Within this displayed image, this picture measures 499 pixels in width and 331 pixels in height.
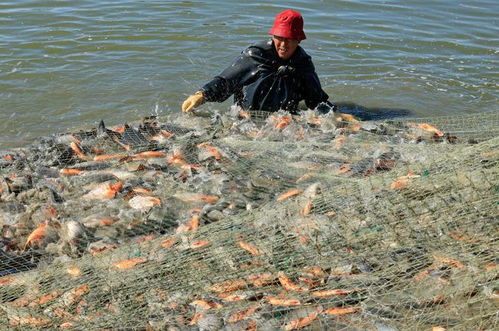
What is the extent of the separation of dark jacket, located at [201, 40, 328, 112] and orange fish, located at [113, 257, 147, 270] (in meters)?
3.41

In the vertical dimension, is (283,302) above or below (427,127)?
below

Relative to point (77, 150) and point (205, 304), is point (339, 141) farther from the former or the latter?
point (205, 304)

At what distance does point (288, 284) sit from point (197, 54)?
7719mm

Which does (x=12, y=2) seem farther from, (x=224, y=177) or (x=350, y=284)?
(x=350, y=284)

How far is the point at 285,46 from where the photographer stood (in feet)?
23.2

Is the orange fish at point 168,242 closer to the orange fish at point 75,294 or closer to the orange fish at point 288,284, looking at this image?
the orange fish at point 75,294

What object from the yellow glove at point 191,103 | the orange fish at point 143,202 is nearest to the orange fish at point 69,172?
the orange fish at point 143,202

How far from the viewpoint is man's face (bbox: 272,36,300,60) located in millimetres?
6984

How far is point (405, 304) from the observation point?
353 centimetres

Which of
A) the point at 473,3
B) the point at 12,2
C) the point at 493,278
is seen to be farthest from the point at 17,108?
the point at 473,3

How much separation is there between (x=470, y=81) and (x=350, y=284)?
7.67 meters

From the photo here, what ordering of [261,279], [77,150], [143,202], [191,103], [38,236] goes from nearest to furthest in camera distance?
[261,279] → [38,236] → [143,202] → [77,150] → [191,103]

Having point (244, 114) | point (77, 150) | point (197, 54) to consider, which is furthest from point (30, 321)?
point (197, 54)

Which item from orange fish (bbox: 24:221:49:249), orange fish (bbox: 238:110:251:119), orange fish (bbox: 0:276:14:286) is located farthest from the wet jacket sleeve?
orange fish (bbox: 0:276:14:286)
